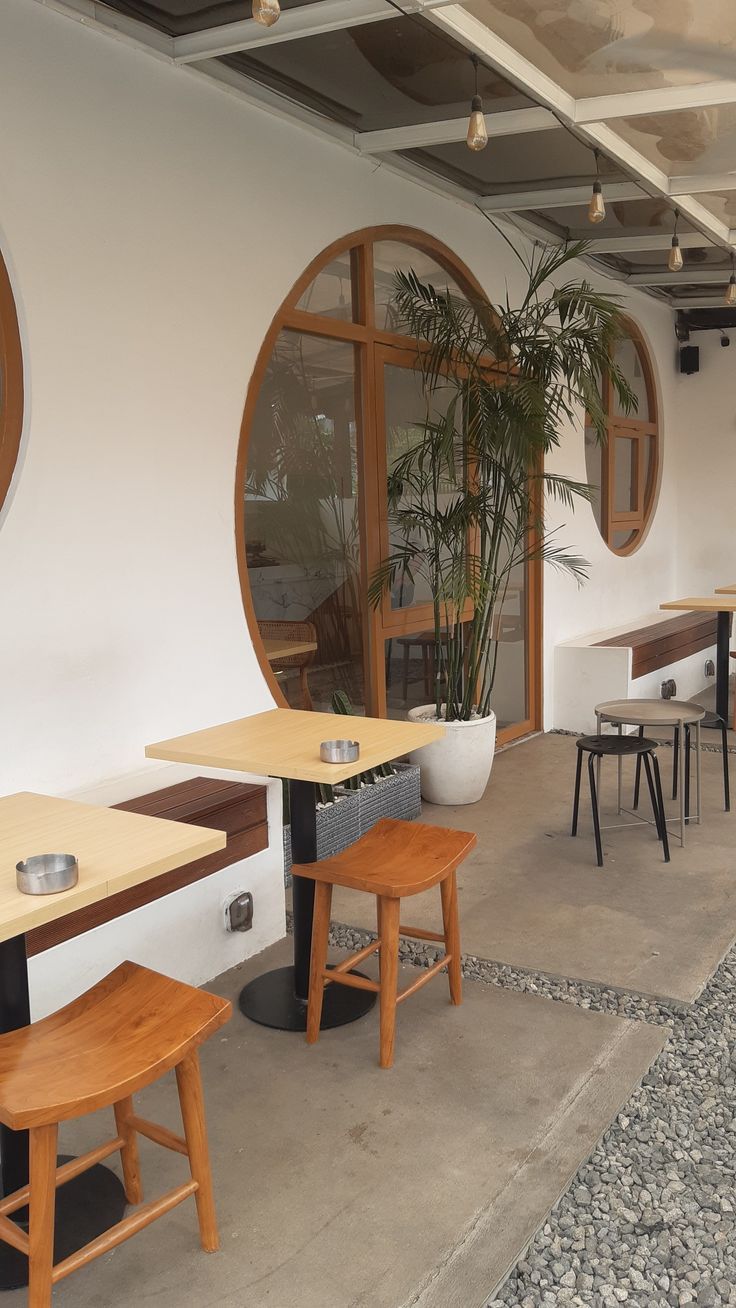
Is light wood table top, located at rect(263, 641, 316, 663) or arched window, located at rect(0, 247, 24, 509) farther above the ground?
arched window, located at rect(0, 247, 24, 509)

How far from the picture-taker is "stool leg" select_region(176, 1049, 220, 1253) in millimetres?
1919

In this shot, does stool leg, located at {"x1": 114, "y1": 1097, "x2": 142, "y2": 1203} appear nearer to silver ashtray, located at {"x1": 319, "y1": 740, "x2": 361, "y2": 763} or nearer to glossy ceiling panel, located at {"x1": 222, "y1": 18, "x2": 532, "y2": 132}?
silver ashtray, located at {"x1": 319, "y1": 740, "x2": 361, "y2": 763}

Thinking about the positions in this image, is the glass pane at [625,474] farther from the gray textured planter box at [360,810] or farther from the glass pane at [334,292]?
the gray textured planter box at [360,810]

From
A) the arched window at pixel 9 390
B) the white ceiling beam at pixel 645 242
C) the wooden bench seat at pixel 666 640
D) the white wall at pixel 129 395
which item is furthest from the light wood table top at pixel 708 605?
the arched window at pixel 9 390

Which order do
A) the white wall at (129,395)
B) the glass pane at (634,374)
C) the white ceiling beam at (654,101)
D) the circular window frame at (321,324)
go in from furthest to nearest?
the glass pane at (634,374)
the circular window frame at (321,324)
the white ceiling beam at (654,101)
the white wall at (129,395)

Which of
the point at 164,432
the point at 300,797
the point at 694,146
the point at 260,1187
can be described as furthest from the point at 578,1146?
the point at 694,146

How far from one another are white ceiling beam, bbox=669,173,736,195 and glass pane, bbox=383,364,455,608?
136 cm

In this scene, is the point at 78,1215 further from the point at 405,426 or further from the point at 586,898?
the point at 405,426

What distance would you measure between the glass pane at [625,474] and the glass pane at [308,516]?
11.6ft

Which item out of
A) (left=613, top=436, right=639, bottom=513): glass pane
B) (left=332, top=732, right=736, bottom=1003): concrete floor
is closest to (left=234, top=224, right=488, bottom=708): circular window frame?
(left=332, top=732, right=736, bottom=1003): concrete floor

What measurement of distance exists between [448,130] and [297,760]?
107 inches

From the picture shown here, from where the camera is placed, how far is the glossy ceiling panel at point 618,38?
307cm

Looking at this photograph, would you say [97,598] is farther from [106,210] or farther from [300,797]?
[106,210]

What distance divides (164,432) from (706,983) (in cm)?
242
